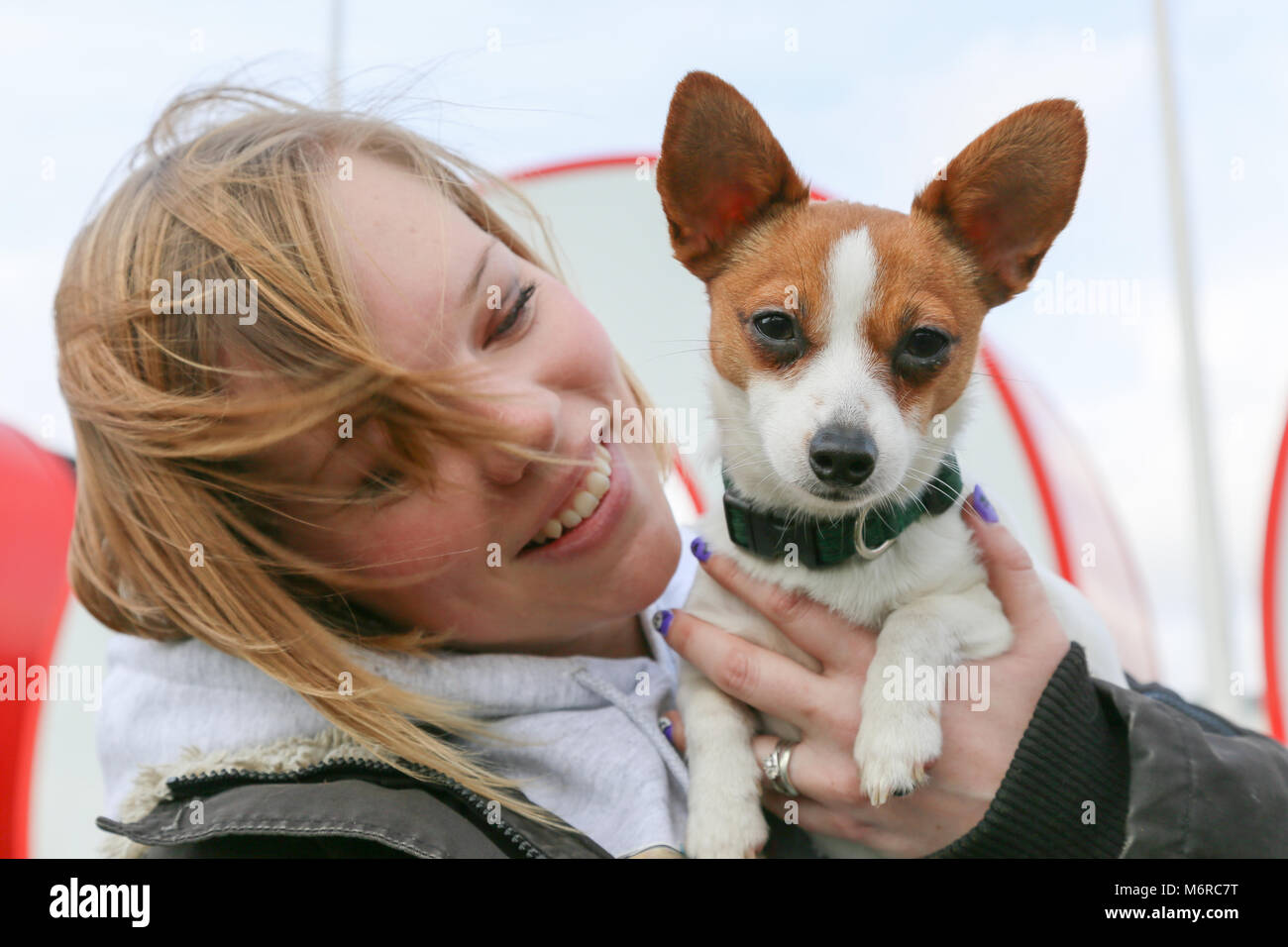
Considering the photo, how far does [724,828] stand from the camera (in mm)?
1364

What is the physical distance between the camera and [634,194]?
2.58m

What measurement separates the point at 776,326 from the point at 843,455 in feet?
0.87

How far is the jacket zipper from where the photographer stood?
1.33m

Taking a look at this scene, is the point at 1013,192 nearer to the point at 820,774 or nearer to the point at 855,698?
the point at 855,698

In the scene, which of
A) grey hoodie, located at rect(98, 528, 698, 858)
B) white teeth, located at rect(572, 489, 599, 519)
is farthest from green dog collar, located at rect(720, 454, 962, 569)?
grey hoodie, located at rect(98, 528, 698, 858)

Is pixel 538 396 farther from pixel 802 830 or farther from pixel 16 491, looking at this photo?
pixel 16 491

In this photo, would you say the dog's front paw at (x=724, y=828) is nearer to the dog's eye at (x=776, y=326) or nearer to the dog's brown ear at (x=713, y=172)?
the dog's eye at (x=776, y=326)

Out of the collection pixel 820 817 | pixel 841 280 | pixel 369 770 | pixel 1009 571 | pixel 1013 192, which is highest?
pixel 1013 192

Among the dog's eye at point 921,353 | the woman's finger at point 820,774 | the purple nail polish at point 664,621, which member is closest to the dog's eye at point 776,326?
the dog's eye at point 921,353

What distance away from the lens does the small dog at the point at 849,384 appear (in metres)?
1.36

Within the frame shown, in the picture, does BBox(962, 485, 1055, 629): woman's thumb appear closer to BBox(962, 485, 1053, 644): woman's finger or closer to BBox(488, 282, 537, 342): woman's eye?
BBox(962, 485, 1053, 644): woman's finger

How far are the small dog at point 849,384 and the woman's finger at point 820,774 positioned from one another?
0.05 m

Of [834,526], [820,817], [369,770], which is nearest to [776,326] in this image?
[834,526]
